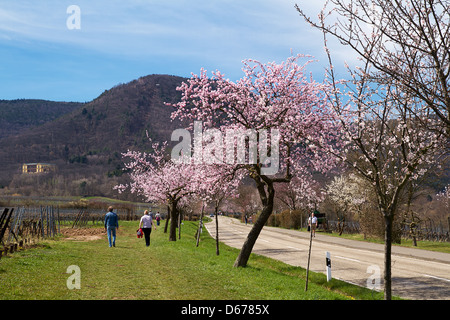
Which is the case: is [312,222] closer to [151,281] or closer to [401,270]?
[401,270]

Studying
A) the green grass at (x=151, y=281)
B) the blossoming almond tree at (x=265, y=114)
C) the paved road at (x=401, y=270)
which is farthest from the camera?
the blossoming almond tree at (x=265, y=114)

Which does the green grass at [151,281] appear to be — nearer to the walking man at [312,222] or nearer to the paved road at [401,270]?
the paved road at [401,270]

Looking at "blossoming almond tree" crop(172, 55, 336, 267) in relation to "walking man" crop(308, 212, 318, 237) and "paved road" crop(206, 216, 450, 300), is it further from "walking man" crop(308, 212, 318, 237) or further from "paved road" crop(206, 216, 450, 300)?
"paved road" crop(206, 216, 450, 300)

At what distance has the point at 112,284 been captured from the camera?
10.1 m

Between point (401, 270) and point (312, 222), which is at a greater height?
point (312, 222)

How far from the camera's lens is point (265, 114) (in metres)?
14.3

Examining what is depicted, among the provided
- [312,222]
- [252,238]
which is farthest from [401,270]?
[312,222]

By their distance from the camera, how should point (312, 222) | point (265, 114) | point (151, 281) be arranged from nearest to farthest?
point (151, 281) < point (265, 114) < point (312, 222)

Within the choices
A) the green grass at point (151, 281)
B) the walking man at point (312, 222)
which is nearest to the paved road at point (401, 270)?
the green grass at point (151, 281)

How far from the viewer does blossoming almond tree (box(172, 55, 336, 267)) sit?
14758 millimetres

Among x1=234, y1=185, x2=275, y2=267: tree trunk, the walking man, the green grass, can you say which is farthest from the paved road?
x1=234, y1=185, x2=275, y2=267: tree trunk

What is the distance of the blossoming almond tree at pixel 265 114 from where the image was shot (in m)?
14.8
